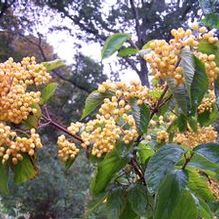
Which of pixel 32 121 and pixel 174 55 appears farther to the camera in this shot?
pixel 32 121

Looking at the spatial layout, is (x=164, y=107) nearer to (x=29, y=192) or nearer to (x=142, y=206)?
(x=142, y=206)

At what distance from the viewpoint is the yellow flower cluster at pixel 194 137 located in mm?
1143

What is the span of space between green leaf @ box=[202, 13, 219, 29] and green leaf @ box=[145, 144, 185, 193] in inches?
9.9

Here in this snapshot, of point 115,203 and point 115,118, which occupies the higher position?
point 115,118

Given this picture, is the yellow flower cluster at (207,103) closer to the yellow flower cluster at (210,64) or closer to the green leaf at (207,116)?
the green leaf at (207,116)

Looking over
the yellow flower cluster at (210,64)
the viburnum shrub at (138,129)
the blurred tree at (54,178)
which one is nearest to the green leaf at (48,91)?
the viburnum shrub at (138,129)

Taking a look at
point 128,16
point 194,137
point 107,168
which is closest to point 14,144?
point 107,168

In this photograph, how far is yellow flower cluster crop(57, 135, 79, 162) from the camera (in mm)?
828

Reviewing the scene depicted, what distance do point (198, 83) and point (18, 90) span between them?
0.32 m

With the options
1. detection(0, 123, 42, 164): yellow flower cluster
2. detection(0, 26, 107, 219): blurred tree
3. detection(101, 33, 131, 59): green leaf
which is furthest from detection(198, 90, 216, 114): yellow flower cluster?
detection(0, 26, 107, 219): blurred tree

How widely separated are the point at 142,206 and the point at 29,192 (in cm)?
472

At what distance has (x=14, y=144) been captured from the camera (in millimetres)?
744

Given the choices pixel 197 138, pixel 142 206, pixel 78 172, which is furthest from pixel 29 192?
pixel 142 206

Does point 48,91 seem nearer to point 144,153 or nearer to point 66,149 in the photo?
point 66,149
